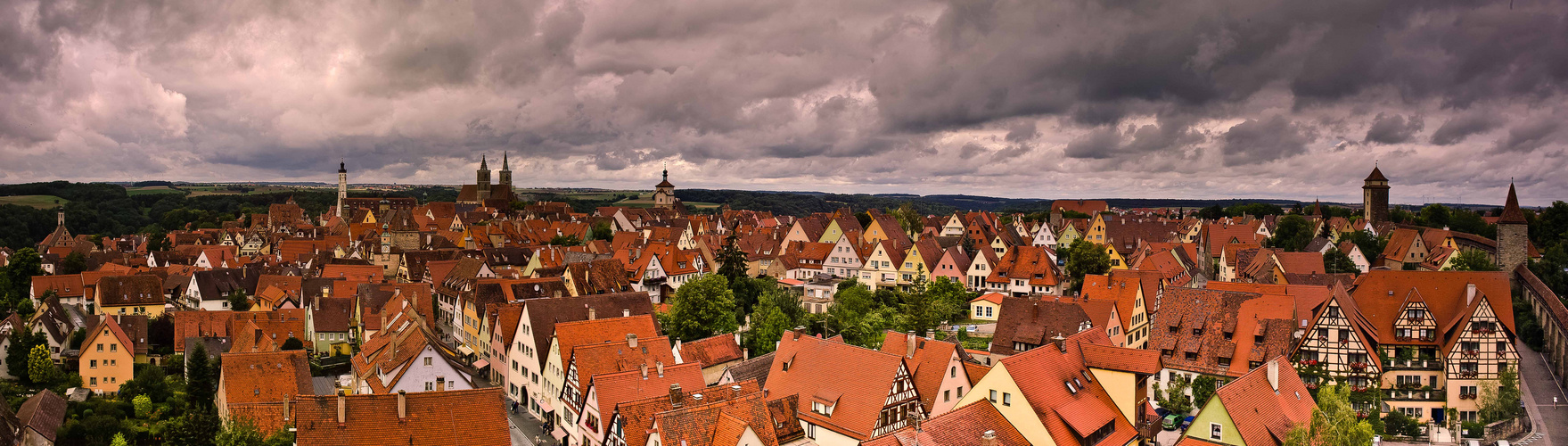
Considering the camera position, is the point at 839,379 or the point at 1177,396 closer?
the point at 839,379

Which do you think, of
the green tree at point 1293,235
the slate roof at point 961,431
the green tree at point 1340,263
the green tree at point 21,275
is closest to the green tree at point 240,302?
the green tree at point 21,275

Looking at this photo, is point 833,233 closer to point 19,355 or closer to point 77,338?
point 77,338

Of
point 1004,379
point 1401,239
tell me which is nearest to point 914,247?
point 1004,379

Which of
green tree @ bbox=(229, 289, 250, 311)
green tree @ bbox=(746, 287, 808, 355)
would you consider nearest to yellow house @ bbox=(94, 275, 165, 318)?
green tree @ bbox=(229, 289, 250, 311)

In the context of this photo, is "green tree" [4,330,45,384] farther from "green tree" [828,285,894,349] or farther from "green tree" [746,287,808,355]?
"green tree" [828,285,894,349]

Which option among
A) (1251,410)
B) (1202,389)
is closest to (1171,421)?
(1202,389)
